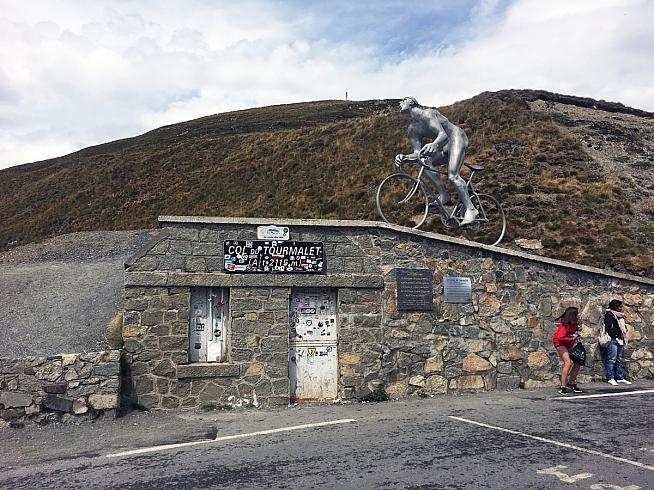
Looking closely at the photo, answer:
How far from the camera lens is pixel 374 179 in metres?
29.2

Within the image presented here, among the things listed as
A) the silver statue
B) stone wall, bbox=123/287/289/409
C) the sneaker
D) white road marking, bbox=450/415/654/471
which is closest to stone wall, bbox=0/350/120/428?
stone wall, bbox=123/287/289/409

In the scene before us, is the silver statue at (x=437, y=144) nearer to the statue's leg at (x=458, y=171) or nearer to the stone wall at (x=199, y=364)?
the statue's leg at (x=458, y=171)

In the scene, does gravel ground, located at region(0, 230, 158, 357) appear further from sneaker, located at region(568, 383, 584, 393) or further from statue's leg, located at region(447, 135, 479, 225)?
sneaker, located at region(568, 383, 584, 393)

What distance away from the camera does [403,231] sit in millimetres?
9797

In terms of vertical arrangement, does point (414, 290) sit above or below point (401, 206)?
below

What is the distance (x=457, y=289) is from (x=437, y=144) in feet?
10.3

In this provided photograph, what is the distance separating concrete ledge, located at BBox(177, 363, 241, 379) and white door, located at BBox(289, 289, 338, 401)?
997mm

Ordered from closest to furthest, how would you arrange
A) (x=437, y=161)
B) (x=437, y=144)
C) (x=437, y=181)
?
(x=437, y=144) → (x=437, y=181) → (x=437, y=161)

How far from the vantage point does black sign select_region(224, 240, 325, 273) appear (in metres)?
9.09

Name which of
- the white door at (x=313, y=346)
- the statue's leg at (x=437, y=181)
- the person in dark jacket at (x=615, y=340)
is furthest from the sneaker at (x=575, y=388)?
the statue's leg at (x=437, y=181)

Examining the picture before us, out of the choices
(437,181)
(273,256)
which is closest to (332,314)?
(273,256)

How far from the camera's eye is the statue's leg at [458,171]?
1131 centimetres

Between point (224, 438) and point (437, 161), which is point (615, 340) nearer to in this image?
point (437, 161)

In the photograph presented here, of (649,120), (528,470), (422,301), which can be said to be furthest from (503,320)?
(649,120)
